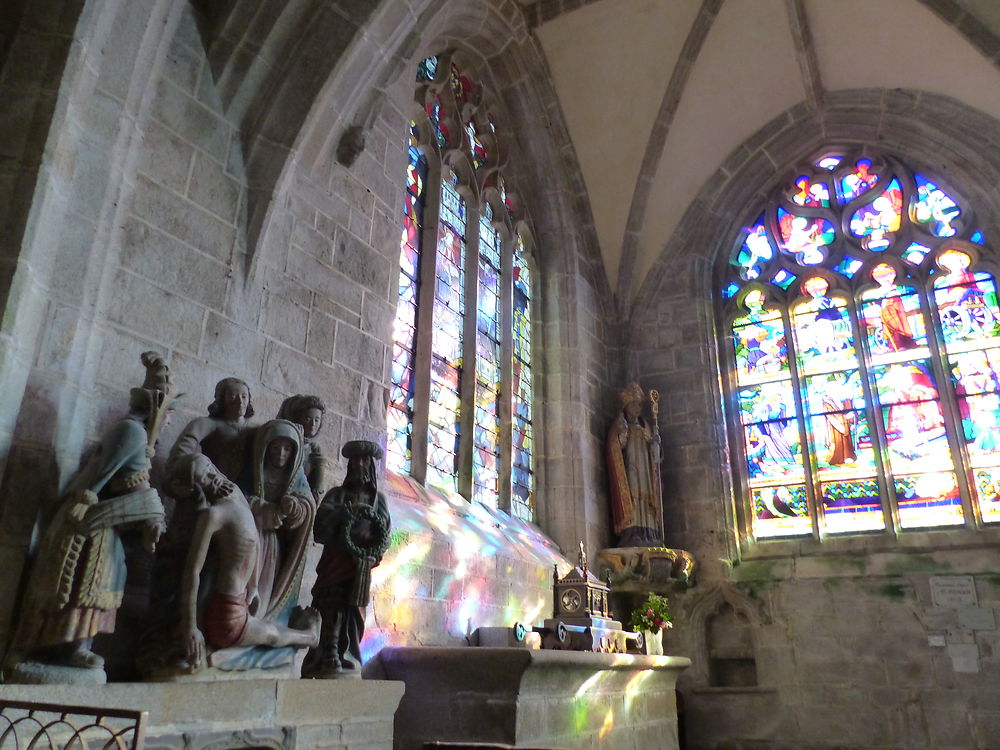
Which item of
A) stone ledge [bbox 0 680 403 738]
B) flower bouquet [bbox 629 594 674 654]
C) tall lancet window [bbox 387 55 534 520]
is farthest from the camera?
flower bouquet [bbox 629 594 674 654]

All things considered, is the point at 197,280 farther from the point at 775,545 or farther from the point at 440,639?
the point at 775,545

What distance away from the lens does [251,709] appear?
278 centimetres

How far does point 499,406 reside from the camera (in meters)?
6.79

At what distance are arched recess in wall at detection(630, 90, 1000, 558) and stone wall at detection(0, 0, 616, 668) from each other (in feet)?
7.95

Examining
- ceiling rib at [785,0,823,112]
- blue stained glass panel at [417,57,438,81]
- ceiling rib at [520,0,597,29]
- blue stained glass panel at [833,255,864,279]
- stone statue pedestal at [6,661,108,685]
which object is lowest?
stone statue pedestal at [6,661,108,685]

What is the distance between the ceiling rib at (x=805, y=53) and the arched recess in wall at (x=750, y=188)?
12 cm

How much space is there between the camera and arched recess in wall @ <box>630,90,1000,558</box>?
750 cm

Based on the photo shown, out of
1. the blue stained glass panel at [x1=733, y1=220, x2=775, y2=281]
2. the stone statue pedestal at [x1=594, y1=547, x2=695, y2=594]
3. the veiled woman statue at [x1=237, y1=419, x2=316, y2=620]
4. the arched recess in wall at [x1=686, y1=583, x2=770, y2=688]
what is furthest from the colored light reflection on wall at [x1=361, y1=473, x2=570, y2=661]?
the blue stained glass panel at [x1=733, y1=220, x2=775, y2=281]

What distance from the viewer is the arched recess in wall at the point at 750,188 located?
7.50 metres

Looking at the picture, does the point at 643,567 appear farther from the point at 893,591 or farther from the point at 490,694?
the point at 490,694

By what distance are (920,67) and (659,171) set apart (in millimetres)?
2478

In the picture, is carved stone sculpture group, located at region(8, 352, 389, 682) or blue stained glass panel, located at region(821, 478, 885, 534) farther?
blue stained glass panel, located at region(821, 478, 885, 534)

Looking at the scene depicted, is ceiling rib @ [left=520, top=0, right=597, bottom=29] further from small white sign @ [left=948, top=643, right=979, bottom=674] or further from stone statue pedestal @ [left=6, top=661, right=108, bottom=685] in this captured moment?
stone statue pedestal @ [left=6, top=661, right=108, bottom=685]

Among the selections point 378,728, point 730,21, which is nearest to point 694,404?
point 730,21
